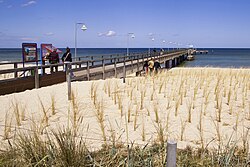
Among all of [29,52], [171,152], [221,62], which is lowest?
[221,62]

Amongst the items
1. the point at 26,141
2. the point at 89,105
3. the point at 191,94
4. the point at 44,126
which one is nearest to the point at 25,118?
the point at 44,126

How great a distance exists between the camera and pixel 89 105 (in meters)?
7.22

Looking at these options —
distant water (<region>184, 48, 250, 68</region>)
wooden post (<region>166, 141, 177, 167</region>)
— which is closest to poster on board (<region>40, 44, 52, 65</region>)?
wooden post (<region>166, 141, 177, 167</region>)

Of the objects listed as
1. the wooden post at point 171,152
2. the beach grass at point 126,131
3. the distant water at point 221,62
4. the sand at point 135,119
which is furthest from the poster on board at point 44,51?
the distant water at point 221,62

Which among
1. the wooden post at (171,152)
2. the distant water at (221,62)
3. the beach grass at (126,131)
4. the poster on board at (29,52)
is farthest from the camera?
the distant water at (221,62)

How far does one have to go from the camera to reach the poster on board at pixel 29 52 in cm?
1359

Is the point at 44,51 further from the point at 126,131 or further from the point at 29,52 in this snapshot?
the point at 126,131

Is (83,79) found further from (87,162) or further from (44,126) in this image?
(87,162)

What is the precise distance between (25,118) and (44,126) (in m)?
0.90

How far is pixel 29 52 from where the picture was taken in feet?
45.5

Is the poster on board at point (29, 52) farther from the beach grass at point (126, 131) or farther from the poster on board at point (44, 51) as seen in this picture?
the beach grass at point (126, 131)

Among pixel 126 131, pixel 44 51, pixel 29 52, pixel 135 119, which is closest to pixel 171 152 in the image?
pixel 126 131

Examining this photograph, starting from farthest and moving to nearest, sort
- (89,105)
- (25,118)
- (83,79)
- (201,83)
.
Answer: (83,79) < (201,83) < (89,105) < (25,118)

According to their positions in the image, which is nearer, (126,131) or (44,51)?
(126,131)
